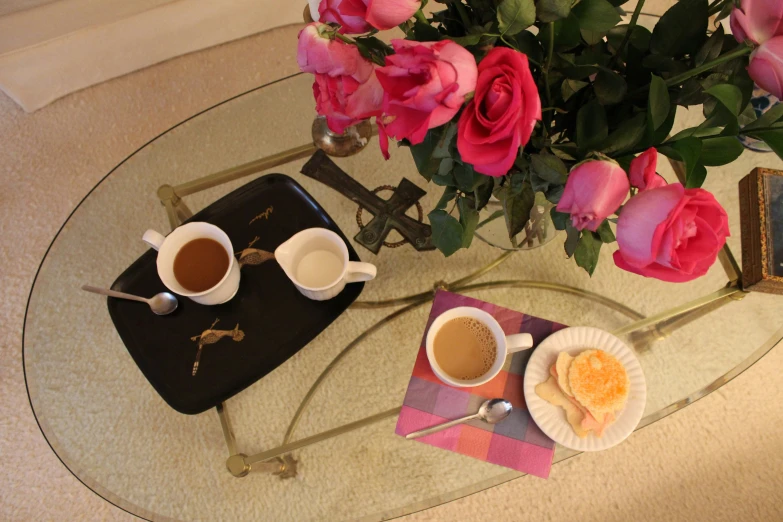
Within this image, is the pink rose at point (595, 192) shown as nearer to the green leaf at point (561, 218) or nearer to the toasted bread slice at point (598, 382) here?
the green leaf at point (561, 218)

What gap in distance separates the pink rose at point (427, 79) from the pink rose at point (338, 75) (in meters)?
0.05

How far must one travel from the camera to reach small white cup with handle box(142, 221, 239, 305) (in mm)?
686

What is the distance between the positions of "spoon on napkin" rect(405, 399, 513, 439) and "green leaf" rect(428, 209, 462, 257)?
0.26 metres

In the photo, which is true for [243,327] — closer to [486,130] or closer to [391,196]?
[391,196]

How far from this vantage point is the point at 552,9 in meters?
0.37

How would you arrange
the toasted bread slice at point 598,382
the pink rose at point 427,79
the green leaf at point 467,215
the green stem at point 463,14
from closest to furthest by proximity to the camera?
the pink rose at point 427,79, the green stem at point 463,14, the green leaf at point 467,215, the toasted bread slice at point 598,382

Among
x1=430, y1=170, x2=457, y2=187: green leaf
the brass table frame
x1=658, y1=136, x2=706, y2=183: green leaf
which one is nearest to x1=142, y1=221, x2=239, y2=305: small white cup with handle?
the brass table frame

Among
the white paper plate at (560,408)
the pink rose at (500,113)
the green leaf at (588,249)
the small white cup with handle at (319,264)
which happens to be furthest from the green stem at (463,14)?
the white paper plate at (560,408)

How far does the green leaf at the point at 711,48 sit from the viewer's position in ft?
1.38

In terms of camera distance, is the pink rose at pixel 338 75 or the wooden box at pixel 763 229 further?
the wooden box at pixel 763 229

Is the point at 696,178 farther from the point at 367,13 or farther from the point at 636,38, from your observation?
the point at 367,13

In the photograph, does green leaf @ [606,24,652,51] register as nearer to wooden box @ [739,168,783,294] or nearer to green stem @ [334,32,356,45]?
green stem @ [334,32,356,45]

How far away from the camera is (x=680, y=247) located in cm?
35

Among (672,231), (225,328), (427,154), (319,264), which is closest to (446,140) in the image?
(427,154)
